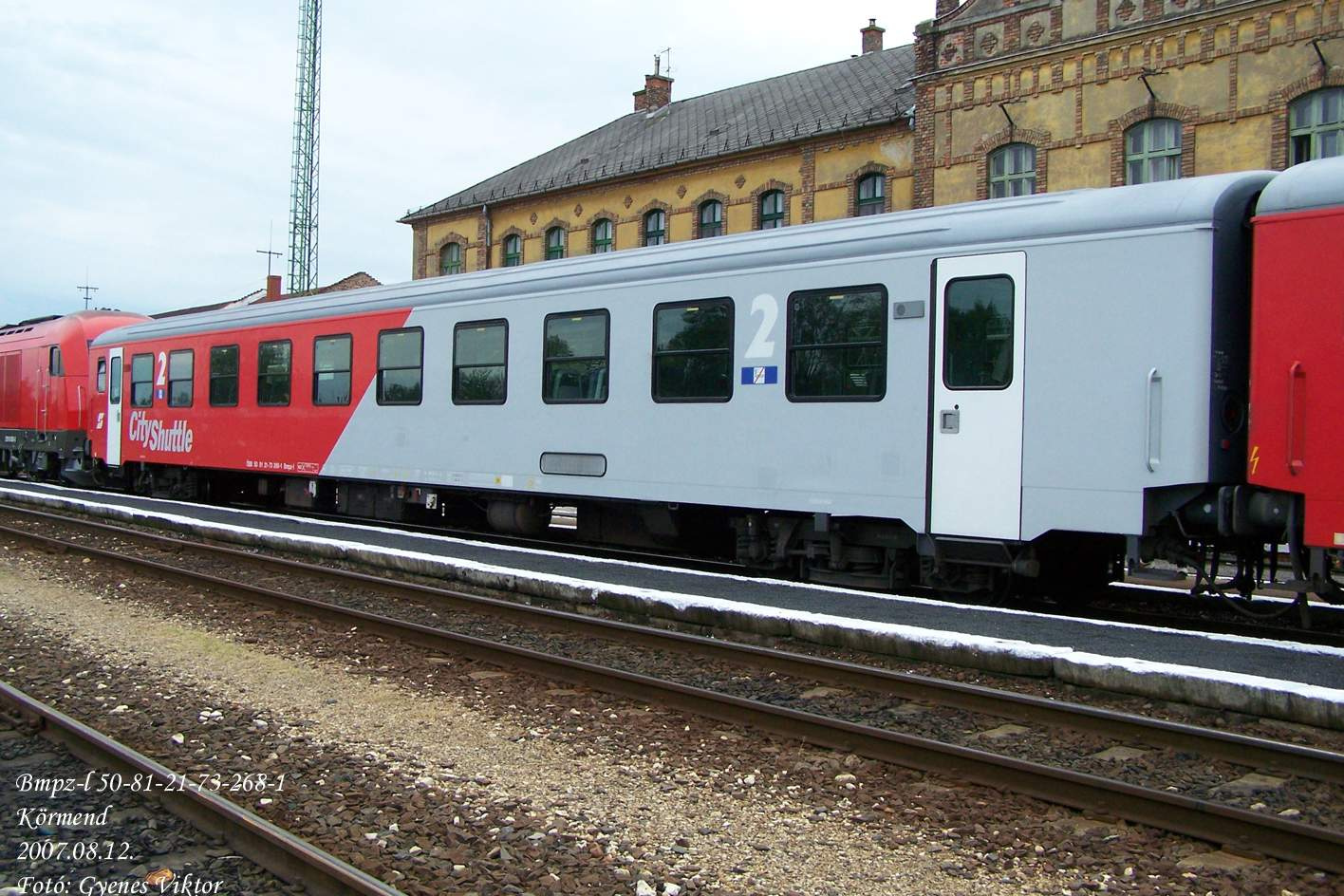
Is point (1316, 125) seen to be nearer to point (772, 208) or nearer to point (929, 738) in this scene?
point (772, 208)

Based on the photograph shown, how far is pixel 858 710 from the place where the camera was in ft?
20.6

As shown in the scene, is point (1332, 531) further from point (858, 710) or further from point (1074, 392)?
point (858, 710)

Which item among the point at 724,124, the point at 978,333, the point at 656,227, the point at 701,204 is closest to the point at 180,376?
the point at 978,333

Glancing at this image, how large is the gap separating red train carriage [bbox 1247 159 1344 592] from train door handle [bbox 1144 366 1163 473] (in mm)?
568

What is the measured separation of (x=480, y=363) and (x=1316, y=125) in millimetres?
15302

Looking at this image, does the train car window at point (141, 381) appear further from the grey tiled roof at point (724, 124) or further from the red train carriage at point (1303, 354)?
the red train carriage at point (1303, 354)

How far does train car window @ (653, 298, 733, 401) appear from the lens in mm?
10477

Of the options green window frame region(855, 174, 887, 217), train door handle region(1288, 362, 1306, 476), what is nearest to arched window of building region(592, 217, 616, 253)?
green window frame region(855, 174, 887, 217)

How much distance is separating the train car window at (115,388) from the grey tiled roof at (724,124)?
15628mm

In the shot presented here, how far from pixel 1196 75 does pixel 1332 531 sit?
15.9 m

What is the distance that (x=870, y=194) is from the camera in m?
26.0

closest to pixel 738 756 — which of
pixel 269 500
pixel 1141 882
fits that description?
pixel 1141 882

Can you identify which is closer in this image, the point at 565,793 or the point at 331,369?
the point at 565,793

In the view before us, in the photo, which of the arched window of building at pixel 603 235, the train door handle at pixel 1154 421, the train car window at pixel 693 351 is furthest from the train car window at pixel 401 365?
the arched window of building at pixel 603 235
